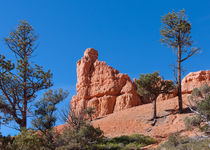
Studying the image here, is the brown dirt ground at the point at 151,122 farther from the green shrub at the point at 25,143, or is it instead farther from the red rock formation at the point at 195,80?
the green shrub at the point at 25,143

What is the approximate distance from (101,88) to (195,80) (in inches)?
594

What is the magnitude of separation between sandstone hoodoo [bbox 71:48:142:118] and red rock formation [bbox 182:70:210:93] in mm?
7562

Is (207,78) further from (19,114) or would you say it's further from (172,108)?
(19,114)

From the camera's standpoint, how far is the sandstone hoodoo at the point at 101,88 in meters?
36.8

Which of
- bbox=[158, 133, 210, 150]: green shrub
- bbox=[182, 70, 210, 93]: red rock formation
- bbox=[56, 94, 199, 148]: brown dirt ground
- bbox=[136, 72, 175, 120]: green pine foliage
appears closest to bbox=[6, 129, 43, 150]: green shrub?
bbox=[158, 133, 210, 150]: green shrub

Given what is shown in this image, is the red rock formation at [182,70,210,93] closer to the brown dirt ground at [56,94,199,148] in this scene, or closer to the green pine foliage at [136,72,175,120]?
the brown dirt ground at [56,94,199,148]

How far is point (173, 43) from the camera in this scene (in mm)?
25500

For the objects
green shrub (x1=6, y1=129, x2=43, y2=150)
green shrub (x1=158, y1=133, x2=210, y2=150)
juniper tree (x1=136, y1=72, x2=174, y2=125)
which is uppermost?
juniper tree (x1=136, y1=72, x2=174, y2=125)

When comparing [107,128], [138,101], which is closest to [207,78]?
[138,101]

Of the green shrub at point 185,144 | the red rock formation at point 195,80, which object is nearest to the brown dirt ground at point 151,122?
the green shrub at point 185,144

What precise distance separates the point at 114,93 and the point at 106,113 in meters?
3.90

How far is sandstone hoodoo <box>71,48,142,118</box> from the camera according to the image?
3684 cm

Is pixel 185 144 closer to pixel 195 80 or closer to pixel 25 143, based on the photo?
pixel 25 143

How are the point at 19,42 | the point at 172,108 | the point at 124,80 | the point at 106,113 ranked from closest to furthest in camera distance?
1. the point at 19,42
2. the point at 172,108
3. the point at 106,113
4. the point at 124,80
